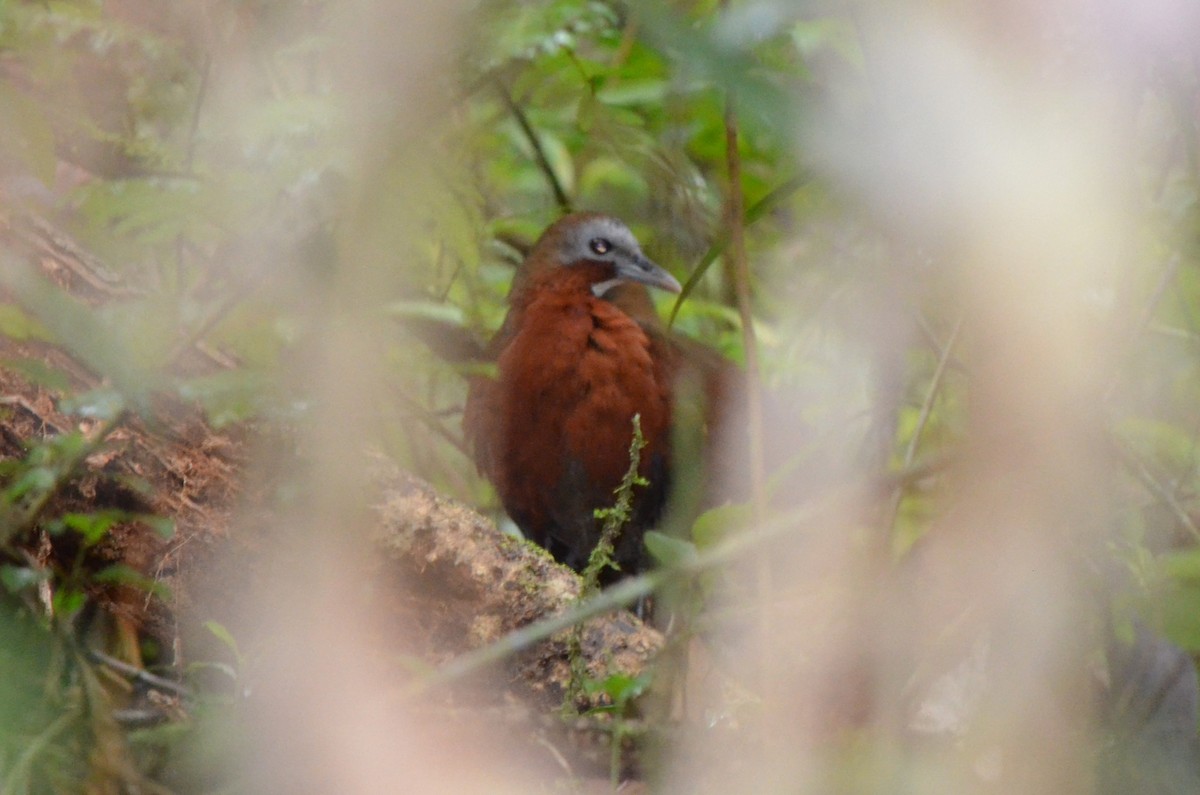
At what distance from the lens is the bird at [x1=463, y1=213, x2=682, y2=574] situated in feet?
8.21

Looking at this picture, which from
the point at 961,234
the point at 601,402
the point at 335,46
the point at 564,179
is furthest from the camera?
the point at 564,179

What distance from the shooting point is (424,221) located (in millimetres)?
1104

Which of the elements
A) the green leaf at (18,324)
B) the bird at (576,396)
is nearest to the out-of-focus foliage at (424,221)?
the green leaf at (18,324)

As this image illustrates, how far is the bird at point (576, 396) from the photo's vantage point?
98.5 inches

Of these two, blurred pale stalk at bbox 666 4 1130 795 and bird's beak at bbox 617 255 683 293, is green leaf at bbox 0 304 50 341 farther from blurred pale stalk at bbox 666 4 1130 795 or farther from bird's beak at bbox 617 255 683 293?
bird's beak at bbox 617 255 683 293

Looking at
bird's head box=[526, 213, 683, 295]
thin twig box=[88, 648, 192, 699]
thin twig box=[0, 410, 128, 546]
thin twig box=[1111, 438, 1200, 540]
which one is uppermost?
thin twig box=[0, 410, 128, 546]

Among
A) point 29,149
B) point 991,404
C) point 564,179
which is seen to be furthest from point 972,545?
point 564,179

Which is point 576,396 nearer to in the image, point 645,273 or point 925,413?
point 645,273

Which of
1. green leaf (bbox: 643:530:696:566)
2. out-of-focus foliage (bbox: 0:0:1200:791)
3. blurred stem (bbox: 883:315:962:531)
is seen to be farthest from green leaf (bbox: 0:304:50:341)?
blurred stem (bbox: 883:315:962:531)

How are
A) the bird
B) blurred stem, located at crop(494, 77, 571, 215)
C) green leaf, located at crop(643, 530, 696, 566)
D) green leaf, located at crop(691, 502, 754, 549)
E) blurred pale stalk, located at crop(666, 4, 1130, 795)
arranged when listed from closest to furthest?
blurred pale stalk, located at crop(666, 4, 1130, 795), green leaf, located at crop(643, 530, 696, 566), green leaf, located at crop(691, 502, 754, 549), blurred stem, located at crop(494, 77, 571, 215), the bird

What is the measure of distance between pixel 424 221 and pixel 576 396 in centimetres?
142

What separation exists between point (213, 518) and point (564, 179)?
1.55 metres

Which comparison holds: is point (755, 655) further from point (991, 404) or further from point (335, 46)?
point (335, 46)

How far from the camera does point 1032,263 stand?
0.94 m
